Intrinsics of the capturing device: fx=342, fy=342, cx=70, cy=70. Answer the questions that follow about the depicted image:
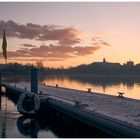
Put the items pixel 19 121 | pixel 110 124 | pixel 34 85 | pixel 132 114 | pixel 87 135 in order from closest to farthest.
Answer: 1. pixel 110 124
2. pixel 132 114
3. pixel 87 135
4. pixel 19 121
5. pixel 34 85

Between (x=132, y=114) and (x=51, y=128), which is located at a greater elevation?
(x=132, y=114)

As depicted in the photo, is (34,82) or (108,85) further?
(108,85)

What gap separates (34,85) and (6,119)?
655cm

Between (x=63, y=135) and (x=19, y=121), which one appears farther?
(x=19, y=121)

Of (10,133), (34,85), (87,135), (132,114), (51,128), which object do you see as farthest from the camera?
(34,85)

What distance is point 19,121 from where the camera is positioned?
22500 mm

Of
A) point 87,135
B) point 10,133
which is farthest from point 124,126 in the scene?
point 10,133

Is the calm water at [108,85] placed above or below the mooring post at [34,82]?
below

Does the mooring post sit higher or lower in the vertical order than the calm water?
higher

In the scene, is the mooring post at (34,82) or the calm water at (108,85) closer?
the mooring post at (34,82)

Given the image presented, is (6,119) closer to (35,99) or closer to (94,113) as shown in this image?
(35,99)

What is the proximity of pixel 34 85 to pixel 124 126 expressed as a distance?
1745 cm

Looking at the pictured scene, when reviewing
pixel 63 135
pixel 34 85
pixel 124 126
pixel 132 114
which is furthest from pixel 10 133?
pixel 34 85

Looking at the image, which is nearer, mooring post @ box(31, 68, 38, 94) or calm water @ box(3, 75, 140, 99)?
mooring post @ box(31, 68, 38, 94)
